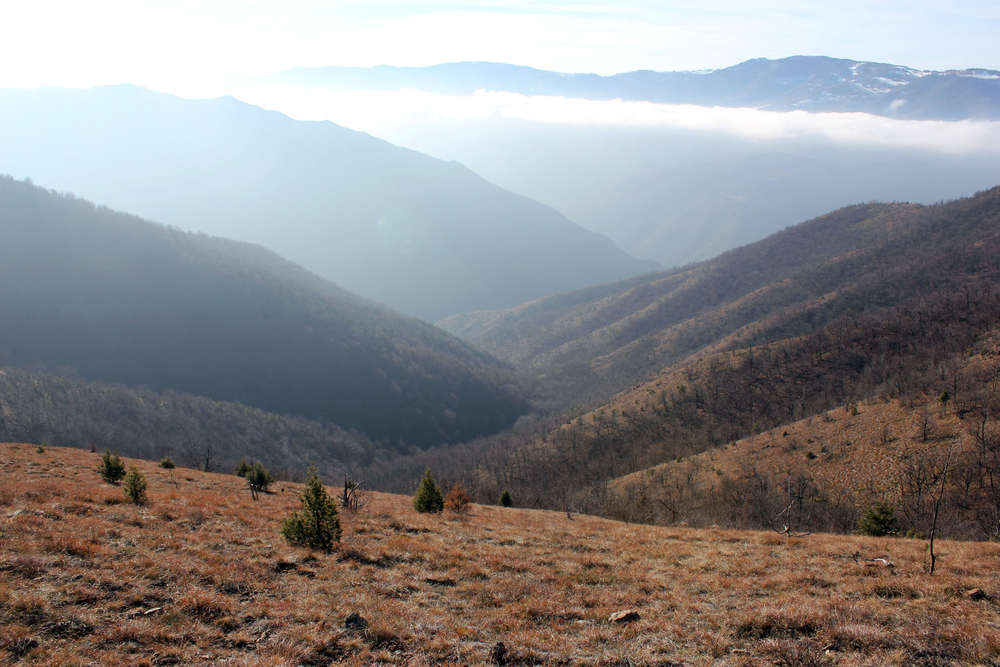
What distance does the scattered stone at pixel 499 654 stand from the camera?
328 inches

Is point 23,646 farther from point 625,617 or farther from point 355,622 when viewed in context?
point 625,617

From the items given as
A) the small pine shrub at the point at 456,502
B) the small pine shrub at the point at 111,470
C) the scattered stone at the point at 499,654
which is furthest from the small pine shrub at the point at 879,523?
the small pine shrub at the point at 111,470

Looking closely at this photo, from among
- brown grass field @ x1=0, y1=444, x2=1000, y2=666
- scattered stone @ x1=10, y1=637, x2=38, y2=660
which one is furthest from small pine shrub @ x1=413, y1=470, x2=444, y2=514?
scattered stone @ x1=10, y1=637, x2=38, y2=660

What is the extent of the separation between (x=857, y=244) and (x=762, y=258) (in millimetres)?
33673

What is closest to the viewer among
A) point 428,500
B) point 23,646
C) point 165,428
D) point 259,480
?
point 23,646

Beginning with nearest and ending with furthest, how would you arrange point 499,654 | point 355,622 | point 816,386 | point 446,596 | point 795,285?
point 499,654 → point 355,622 → point 446,596 → point 816,386 → point 795,285

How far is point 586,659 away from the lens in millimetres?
8375

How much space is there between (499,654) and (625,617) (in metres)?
3.24

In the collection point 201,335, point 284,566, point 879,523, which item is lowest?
point 879,523

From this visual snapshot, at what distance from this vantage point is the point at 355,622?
9305mm

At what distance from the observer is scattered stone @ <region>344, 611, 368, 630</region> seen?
9211mm

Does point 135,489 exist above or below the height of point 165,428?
above

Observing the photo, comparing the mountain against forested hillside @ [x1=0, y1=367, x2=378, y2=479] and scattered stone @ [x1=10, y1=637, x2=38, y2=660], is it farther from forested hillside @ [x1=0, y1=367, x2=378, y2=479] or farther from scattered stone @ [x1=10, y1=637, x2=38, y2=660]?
scattered stone @ [x1=10, y1=637, x2=38, y2=660]

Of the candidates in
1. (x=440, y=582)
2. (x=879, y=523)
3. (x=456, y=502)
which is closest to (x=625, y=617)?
(x=440, y=582)
